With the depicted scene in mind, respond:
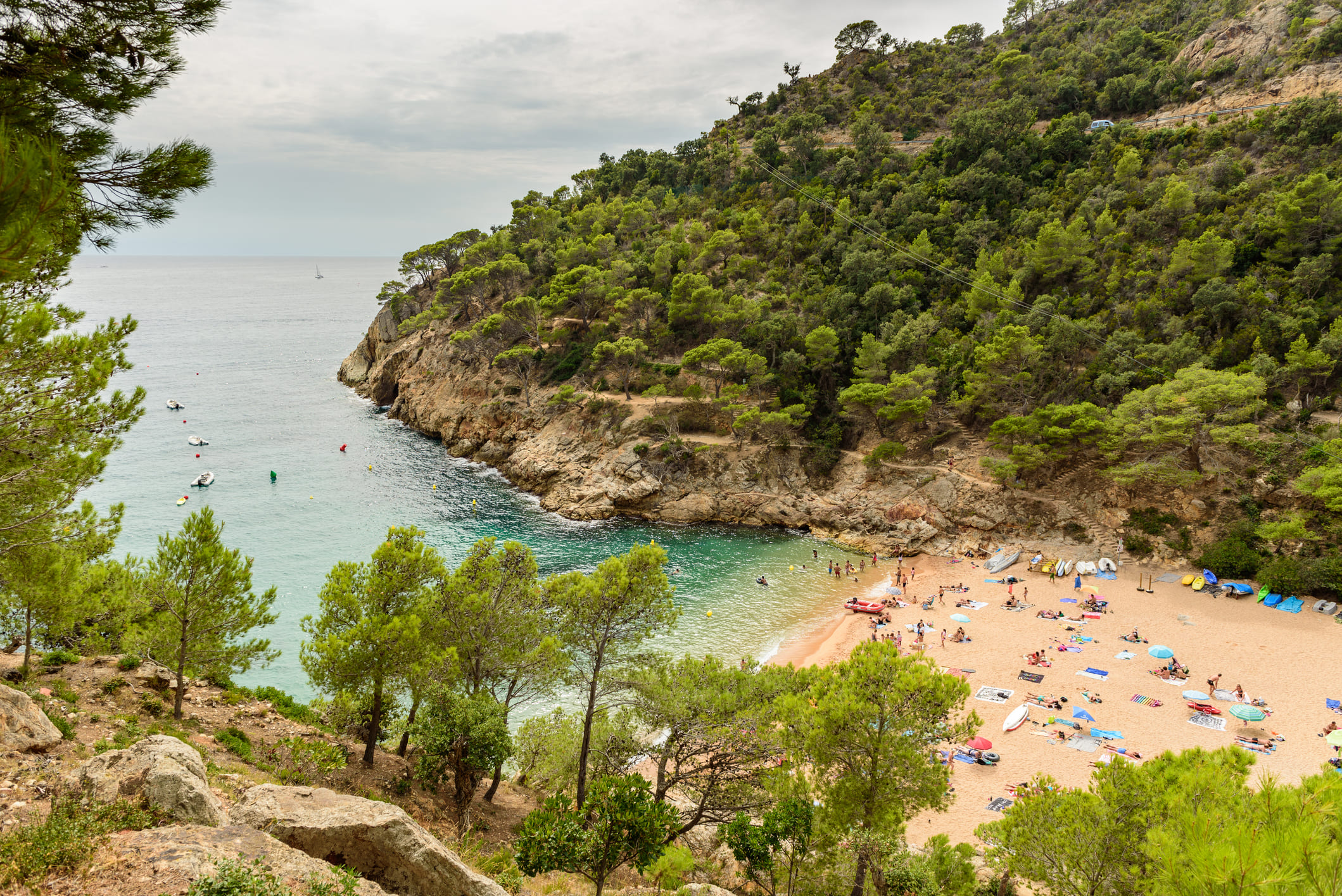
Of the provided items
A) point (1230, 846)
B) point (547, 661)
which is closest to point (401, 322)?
point (547, 661)

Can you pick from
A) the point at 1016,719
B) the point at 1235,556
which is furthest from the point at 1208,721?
the point at 1235,556

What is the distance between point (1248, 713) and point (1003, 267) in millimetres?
31453

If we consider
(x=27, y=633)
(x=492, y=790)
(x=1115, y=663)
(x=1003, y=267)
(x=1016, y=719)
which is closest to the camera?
(x=27, y=633)

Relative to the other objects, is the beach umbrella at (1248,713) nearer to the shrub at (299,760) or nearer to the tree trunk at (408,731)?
the tree trunk at (408,731)

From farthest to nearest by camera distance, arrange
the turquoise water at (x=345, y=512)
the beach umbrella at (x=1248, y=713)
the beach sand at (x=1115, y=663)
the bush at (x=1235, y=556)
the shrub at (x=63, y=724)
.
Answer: the turquoise water at (x=345, y=512)
the bush at (x=1235, y=556)
the beach umbrella at (x=1248, y=713)
the beach sand at (x=1115, y=663)
the shrub at (x=63, y=724)

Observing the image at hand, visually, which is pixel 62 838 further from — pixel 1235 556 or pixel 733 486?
pixel 1235 556

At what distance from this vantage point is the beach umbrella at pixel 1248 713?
20062 mm

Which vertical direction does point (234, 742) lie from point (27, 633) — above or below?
below

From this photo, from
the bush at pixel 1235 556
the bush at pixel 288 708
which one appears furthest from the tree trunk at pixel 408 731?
the bush at pixel 1235 556

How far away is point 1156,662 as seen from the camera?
2389 cm

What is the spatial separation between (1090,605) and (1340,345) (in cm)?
1816

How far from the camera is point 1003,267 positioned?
42.5m

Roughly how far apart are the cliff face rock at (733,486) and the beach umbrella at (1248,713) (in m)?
12.6

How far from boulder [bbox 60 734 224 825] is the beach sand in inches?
571
